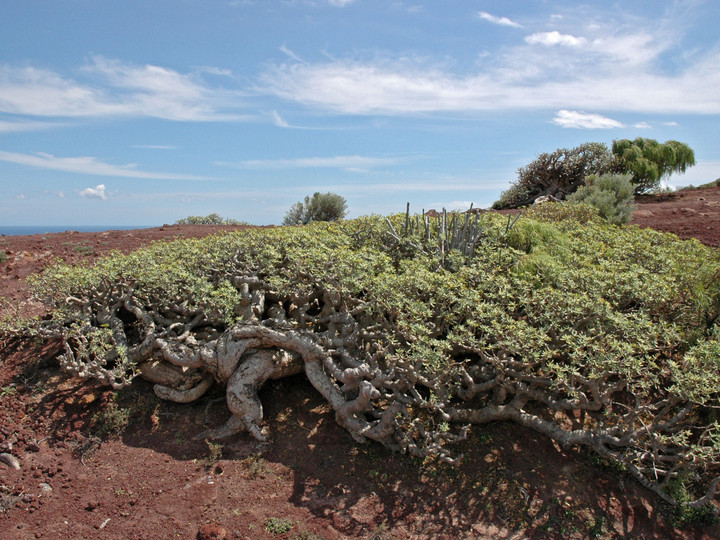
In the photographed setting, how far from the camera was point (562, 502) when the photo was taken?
15.1 ft

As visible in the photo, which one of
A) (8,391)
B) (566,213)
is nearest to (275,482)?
(8,391)

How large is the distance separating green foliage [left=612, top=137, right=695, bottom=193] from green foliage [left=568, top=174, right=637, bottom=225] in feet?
32.5

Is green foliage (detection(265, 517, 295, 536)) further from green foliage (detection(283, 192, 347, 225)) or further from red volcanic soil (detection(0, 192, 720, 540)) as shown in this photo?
green foliage (detection(283, 192, 347, 225))

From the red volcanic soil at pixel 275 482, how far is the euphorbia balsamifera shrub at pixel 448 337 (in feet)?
0.98

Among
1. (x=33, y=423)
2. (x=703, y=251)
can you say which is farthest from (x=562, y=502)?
(x=33, y=423)

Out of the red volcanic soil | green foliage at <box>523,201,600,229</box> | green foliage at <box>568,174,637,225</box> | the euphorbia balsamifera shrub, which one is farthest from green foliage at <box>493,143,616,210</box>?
the red volcanic soil

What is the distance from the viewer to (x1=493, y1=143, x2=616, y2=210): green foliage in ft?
76.9

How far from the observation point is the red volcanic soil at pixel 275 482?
Result: 174 inches

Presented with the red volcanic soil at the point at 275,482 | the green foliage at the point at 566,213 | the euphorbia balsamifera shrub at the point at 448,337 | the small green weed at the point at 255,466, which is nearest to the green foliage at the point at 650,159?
the green foliage at the point at 566,213

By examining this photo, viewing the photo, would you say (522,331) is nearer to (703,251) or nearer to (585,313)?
(585,313)

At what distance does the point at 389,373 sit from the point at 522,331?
1522 mm

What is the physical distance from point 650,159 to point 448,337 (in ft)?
80.5

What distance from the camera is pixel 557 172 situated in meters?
24.2

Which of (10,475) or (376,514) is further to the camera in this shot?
(10,475)
